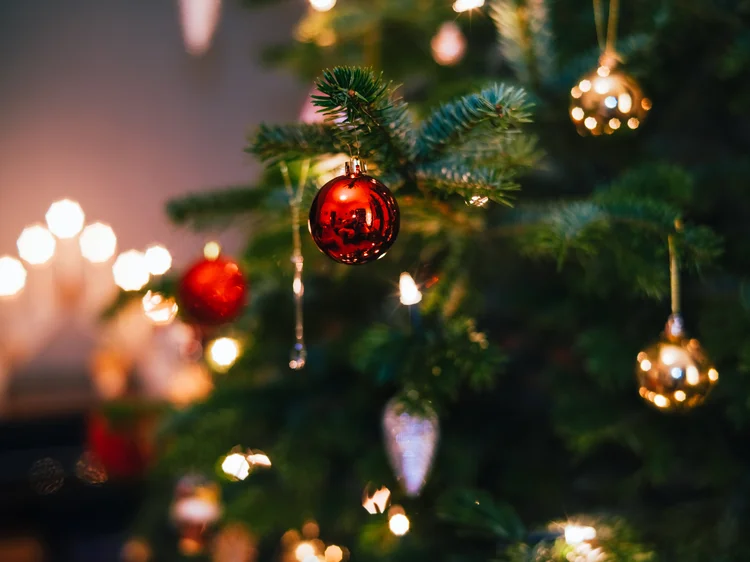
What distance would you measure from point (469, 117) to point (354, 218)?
87 millimetres

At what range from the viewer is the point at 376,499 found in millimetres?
577

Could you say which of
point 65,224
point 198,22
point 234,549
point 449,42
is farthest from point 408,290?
point 198,22

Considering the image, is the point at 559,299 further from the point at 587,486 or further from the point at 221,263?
the point at 221,263

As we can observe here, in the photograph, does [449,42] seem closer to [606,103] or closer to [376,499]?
[606,103]

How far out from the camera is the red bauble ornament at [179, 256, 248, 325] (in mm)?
603

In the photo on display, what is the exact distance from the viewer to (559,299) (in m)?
0.71

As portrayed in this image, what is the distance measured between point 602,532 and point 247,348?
41cm

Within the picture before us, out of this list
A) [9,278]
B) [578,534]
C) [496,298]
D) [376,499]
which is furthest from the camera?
[9,278]

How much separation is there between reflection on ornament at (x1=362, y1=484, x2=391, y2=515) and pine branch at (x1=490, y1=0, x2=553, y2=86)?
0.39 metres

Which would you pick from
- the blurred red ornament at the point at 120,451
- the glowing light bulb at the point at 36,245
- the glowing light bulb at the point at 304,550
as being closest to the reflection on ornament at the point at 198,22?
the glowing light bulb at the point at 36,245

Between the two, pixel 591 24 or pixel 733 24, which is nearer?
pixel 733 24

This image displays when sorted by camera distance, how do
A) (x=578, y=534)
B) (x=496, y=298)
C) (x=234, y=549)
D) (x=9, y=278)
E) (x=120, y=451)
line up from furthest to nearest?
(x=120, y=451), (x=9, y=278), (x=234, y=549), (x=496, y=298), (x=578, y=534)

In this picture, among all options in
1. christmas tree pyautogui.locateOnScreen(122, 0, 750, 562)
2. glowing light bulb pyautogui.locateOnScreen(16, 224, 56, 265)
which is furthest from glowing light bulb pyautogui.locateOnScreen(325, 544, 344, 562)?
glowing light bulb pyautogui.locateOnScreen(16, 224, 56, 265)

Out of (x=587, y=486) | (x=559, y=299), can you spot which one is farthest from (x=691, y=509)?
(x=559, y=299)
